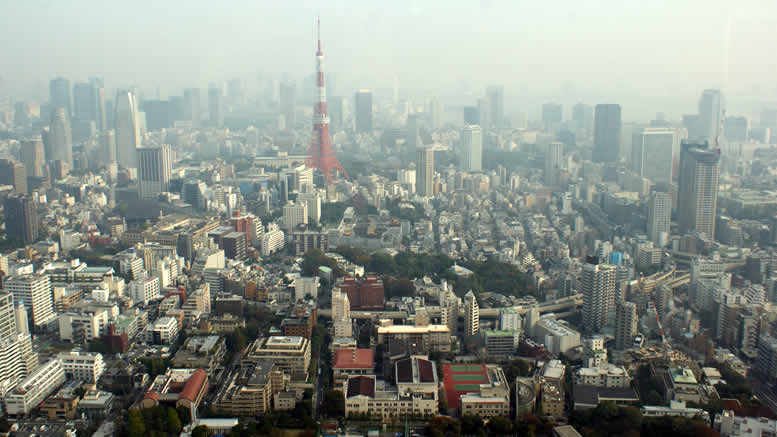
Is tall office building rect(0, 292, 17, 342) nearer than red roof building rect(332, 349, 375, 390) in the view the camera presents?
No

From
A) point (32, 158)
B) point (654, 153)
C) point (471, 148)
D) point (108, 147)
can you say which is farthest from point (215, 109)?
point (654, 153)

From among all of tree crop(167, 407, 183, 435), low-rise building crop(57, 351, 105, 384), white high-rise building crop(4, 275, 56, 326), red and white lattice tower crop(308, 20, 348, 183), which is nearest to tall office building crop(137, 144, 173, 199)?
red and white lattice tower crop(308, 20, 348, 183)

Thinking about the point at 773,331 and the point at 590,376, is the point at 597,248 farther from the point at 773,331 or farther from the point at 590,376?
the point at 590,376

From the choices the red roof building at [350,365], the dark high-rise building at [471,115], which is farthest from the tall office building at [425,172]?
the red roof building at [350,365]

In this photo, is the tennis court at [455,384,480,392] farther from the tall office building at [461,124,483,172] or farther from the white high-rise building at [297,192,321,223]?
the tall office building at [461,124,483,172]

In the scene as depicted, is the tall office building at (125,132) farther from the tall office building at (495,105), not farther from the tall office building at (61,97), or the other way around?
the tall office building at (495,105)

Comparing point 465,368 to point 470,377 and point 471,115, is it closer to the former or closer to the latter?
point 470,377

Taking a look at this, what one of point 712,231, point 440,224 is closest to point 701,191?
point 712,231
